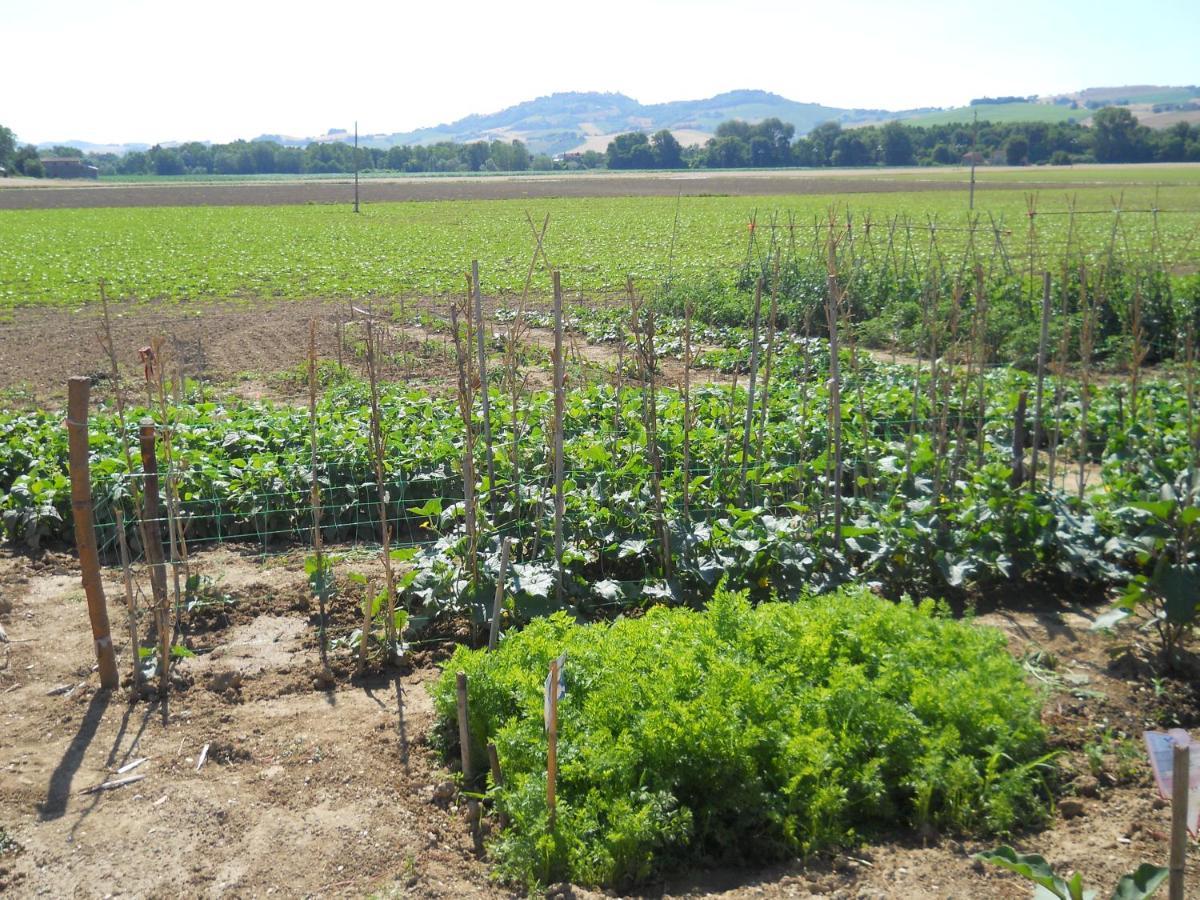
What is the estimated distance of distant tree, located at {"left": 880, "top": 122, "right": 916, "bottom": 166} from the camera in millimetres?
108188

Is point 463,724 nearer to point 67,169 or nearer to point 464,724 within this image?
point 464,724

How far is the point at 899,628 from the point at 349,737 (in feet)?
8.01

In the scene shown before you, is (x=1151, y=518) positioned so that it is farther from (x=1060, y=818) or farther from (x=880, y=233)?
(x=880, y=233)

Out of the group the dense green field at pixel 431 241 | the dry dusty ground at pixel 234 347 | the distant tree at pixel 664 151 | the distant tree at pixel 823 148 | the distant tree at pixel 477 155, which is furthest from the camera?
the distant tree at pixel 477 155

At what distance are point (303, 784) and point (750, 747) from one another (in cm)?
181

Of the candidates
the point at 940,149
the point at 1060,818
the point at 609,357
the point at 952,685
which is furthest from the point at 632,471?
the point at 940,149

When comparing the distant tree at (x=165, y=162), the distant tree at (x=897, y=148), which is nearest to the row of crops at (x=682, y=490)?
the distant tree at (x=897, y=148)

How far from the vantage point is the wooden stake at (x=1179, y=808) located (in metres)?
2.34

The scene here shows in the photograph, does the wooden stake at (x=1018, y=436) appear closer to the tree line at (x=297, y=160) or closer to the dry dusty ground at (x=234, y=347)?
the dry dusty ground at (x=234, y=347)

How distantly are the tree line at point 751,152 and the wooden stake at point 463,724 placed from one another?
89.9 meters

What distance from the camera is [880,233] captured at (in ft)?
86.8

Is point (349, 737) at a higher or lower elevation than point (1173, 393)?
lower

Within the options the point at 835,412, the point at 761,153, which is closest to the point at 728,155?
the point at 761,153

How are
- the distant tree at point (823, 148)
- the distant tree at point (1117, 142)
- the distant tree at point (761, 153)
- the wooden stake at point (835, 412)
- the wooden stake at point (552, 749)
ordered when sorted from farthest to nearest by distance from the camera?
the distant tree at point (761, 153)
the distant tree at point (823, 148)
the distant tree at point (1117, 142)
the wooden stake at point (835, 412)
the wooden stake at point (552, 749)
